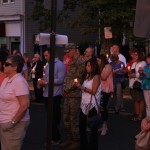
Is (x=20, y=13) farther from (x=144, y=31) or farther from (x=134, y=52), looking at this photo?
(x=144, y=31)

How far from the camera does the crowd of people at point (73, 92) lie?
239 inches

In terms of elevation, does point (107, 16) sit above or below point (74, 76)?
above

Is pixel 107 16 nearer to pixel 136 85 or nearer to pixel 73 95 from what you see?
pixel 136 85

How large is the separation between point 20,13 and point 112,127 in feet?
71.3

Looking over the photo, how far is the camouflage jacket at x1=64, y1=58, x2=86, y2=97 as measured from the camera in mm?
8797

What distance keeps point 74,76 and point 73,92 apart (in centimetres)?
30

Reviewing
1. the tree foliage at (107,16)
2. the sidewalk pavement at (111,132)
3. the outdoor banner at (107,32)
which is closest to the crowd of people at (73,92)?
the sidewalk pavement at (111,132)

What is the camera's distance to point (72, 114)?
29.0ft

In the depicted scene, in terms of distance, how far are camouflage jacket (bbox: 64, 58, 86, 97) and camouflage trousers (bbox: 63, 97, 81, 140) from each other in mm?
111

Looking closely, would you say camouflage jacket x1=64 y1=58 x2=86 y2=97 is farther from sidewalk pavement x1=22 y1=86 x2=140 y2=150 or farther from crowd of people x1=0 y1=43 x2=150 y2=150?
sidewalk pavement x1=22 y1=86 x2=140 y2=150

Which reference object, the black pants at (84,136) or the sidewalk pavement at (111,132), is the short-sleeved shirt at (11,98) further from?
the sidewalk pavement at (111,132)

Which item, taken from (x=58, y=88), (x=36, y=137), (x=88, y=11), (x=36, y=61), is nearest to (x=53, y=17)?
A: (x=58, y=88)

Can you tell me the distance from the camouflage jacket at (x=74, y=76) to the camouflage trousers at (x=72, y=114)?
0.11 metres

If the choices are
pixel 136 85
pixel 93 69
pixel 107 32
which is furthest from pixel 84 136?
pixel 107 32
